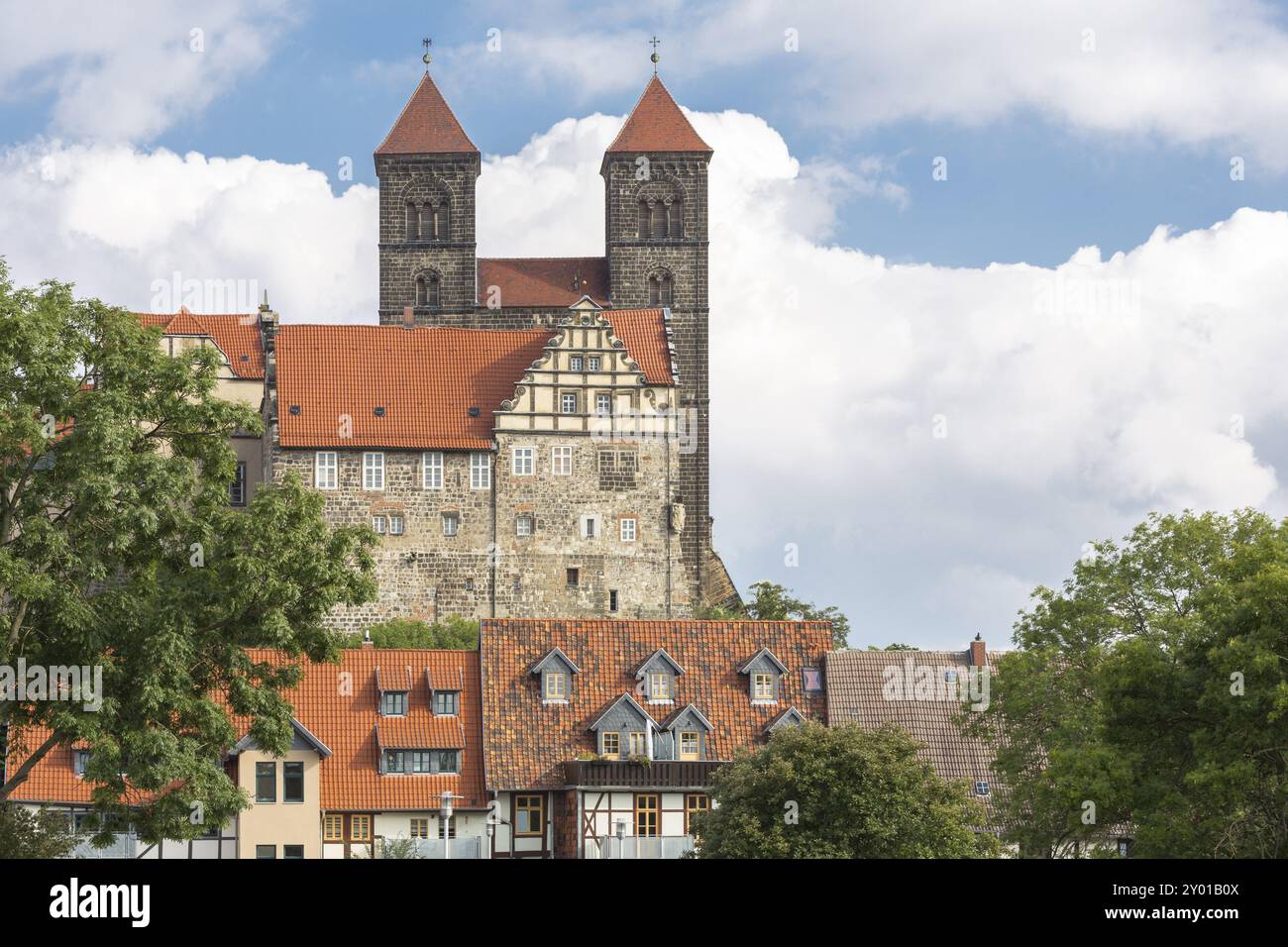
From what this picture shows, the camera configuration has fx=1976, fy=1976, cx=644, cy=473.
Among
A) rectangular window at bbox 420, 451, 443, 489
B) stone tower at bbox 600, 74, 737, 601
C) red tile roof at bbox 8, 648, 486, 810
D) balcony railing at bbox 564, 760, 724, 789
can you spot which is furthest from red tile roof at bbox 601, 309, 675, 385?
balcony railing at bbox 564, 760, 724, 789

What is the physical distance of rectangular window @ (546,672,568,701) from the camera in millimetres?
52281

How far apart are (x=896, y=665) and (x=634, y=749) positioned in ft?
26.0

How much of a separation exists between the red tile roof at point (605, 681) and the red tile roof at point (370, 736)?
80 cm

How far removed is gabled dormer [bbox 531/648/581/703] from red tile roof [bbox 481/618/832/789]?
6.9 inches

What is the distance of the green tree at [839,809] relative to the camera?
3791 cm

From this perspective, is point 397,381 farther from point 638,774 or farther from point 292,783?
point 638,774

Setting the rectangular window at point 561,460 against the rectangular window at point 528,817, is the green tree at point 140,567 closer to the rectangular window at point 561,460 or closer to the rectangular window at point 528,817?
the rectangular window at point 528,817

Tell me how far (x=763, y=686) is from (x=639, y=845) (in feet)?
22.3

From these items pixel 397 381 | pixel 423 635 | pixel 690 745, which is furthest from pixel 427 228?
pixel 690 745

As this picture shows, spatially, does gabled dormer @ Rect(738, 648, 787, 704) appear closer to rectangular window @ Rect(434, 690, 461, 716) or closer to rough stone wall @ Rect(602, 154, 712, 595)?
rectangular window @ Rect(434, 690, 461, 716)

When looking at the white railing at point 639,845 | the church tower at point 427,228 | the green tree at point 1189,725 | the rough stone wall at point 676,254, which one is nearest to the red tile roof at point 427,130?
the church tower at point 427,228

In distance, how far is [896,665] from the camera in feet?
177
